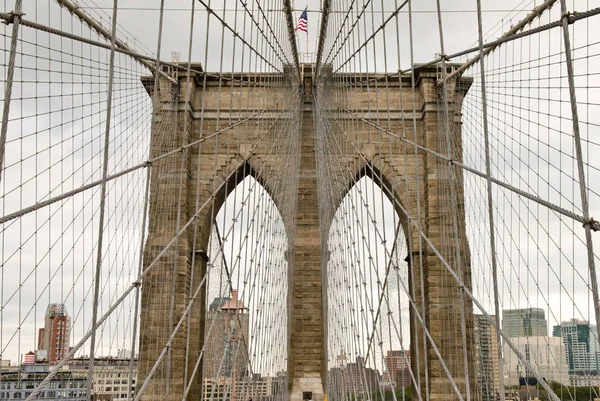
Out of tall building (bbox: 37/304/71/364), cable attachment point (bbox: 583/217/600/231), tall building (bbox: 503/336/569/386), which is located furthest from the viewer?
tall building (bbox: 37/304/71/364)

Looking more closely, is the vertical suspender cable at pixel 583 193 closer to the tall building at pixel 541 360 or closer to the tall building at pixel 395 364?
the tall building at pixel 395 364

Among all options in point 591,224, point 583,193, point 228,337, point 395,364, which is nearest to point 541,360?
point 395,364

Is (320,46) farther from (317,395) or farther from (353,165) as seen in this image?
(317,395)

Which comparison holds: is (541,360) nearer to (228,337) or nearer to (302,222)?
(228,337)

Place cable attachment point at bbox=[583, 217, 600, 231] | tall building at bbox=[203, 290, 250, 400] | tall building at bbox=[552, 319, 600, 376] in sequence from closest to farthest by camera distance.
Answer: cable attachment point at bbox=[583, 217, 600, 231]
tall building at bbox=[203, 290, 250, 400]
tall building at bbox=[552, 319, 600, 376]

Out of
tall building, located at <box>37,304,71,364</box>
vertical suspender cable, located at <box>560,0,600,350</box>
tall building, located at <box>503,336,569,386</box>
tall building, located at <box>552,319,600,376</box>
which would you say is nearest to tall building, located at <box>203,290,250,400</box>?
tall building, located at <box>37,304,71,364</box>

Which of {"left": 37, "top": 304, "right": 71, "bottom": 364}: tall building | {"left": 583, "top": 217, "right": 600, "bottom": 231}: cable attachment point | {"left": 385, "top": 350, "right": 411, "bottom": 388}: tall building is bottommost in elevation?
{"left": 385, "top": 350, "right": 411, "bottom": 388}: tall building

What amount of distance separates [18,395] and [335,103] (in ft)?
43.7

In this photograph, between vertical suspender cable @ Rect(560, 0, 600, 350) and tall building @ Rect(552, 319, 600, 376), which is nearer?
vertical suspender cable @ Rect(560, 0, 600, 350)

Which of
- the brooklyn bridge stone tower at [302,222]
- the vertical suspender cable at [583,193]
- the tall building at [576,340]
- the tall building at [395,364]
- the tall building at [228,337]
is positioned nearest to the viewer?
the vertical suspender cable at [583,193]

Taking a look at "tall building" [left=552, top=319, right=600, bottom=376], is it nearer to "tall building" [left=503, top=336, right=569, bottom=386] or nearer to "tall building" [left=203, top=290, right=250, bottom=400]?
"tall building" [left=503, top=336, right=569, bottom=386]

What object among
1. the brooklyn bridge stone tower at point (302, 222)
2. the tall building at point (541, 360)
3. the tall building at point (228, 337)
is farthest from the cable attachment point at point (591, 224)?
the brooklyn bridge stone tower at point (302, 222)

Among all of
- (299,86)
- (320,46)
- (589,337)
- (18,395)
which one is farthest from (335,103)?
(18,395)

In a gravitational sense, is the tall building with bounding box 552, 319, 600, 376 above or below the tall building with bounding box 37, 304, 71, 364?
below
